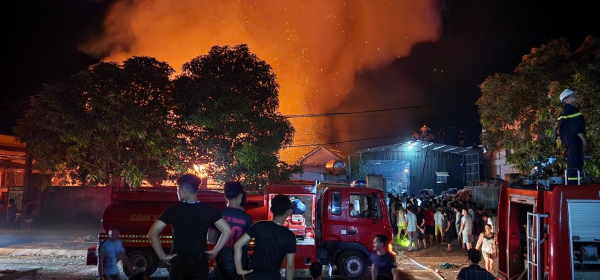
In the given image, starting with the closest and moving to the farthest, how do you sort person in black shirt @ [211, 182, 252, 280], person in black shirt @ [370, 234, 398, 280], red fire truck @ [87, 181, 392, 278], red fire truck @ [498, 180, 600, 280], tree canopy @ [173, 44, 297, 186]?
person in black shirt @ [211, 182, 252, 280] → red fire truck @ [498, 180, 600, 280] → person in black shirt @ [370, 234, 398, 280] → red fire truck @ [87, 181, 392, 278] → tree canopy @ [173, 44, 297, 186]

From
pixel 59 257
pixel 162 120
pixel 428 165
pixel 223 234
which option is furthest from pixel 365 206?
pixel 428 165

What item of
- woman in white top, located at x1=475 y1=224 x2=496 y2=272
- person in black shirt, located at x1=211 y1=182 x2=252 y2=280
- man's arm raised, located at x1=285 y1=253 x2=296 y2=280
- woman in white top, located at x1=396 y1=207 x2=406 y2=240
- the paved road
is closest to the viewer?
man's arm raised, located at x1=285 y1=253 x2=296 y2=280

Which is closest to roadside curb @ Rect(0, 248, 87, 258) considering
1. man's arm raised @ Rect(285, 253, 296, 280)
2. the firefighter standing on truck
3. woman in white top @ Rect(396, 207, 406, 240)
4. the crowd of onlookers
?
the crowd of onlookers

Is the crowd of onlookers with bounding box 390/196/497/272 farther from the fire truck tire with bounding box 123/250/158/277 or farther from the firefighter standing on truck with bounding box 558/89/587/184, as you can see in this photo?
the fire truck tire with bounding box 123/250/158/277

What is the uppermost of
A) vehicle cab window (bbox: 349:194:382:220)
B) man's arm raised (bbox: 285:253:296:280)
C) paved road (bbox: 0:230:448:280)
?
vehicle cab window (bbox: 349:194:382:220)

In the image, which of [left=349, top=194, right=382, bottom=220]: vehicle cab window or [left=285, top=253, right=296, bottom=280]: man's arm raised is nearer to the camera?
[left=285, top=253, right=296, bottom=280]: man's arm raised

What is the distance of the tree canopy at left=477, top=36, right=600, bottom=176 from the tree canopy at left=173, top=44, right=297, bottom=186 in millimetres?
7006

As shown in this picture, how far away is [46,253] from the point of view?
49.6ft

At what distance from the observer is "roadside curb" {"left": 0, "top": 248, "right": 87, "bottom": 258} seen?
1477 cm

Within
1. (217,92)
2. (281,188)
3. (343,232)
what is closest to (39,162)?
(217,92)

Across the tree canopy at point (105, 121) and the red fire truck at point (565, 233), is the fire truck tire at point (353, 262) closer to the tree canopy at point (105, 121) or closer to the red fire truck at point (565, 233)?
the red fire truck at point (565, 233)

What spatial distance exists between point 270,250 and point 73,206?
65.2 feet

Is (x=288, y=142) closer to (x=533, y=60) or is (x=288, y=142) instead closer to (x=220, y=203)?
(x=220, y=203)

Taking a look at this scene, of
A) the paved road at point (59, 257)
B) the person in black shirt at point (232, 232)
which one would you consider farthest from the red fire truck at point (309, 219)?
the person in black shirt at point (232, 232)
